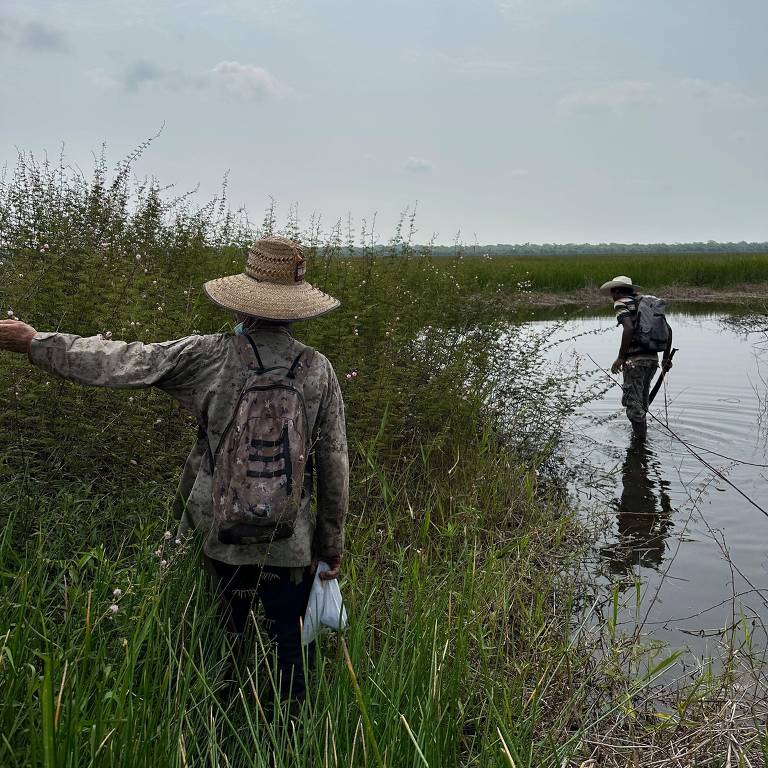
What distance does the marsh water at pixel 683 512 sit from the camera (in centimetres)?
533

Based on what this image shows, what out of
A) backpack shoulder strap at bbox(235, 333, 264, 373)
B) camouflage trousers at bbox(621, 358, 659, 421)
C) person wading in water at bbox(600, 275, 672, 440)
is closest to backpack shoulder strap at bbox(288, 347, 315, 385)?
backpack shoulder strap at bbox(235, 333, 264, 373)

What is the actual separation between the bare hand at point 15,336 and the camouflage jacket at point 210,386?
1.4 inches

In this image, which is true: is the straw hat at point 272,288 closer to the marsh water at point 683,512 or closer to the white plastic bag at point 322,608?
the white plastic bag at point 322,608

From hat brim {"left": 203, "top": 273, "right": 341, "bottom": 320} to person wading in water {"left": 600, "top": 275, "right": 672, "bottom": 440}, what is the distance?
7.21 meters

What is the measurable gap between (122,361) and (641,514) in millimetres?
5492

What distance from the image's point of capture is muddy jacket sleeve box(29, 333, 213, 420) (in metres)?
2.83

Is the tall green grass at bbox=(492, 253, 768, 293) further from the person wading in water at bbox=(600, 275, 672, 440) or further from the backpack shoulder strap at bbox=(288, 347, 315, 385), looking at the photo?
the backpack shoulder strap at bbox=(288, 347, 315, 385)

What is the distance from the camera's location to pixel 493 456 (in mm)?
7129

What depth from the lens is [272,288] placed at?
→ 3111 millimetres

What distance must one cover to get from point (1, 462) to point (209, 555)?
1.65m

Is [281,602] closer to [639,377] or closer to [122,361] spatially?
[122,361]

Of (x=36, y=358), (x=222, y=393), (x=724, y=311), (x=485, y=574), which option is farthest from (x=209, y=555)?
(x=724, y=311)

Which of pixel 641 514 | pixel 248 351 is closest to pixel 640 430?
pixel 641 514

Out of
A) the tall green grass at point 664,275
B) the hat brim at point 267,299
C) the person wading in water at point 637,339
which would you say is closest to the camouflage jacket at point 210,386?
the hat brim at point 267,299
